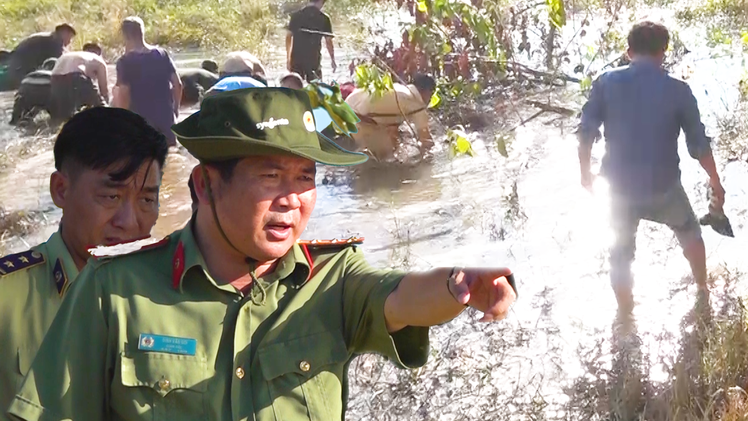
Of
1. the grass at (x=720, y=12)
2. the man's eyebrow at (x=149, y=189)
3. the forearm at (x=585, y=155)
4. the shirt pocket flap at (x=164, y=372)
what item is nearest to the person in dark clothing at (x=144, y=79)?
the man's eyebrow at (x=149, y=189)

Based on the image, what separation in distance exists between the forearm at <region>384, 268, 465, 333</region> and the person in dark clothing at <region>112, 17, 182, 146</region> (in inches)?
79.6

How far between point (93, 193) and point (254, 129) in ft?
2.30

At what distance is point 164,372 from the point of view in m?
1.30

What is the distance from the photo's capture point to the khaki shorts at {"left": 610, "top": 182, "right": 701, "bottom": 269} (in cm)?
354

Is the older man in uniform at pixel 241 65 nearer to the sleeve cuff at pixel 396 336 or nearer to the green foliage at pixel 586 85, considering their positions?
the green foliage at pixel 586 85

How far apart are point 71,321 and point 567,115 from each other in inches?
112

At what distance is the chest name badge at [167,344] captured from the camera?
131 centimetres

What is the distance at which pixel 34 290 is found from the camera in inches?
68.4

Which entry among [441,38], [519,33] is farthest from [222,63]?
[519,33]

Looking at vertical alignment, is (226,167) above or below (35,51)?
below

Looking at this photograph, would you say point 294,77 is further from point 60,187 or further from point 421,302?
point 421,302


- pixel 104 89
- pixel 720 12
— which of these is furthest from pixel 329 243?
pixel 720 12

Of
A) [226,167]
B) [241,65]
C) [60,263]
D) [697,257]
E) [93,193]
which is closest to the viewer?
[226,167]

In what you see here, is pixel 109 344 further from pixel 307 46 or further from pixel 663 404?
pixel 663 404
